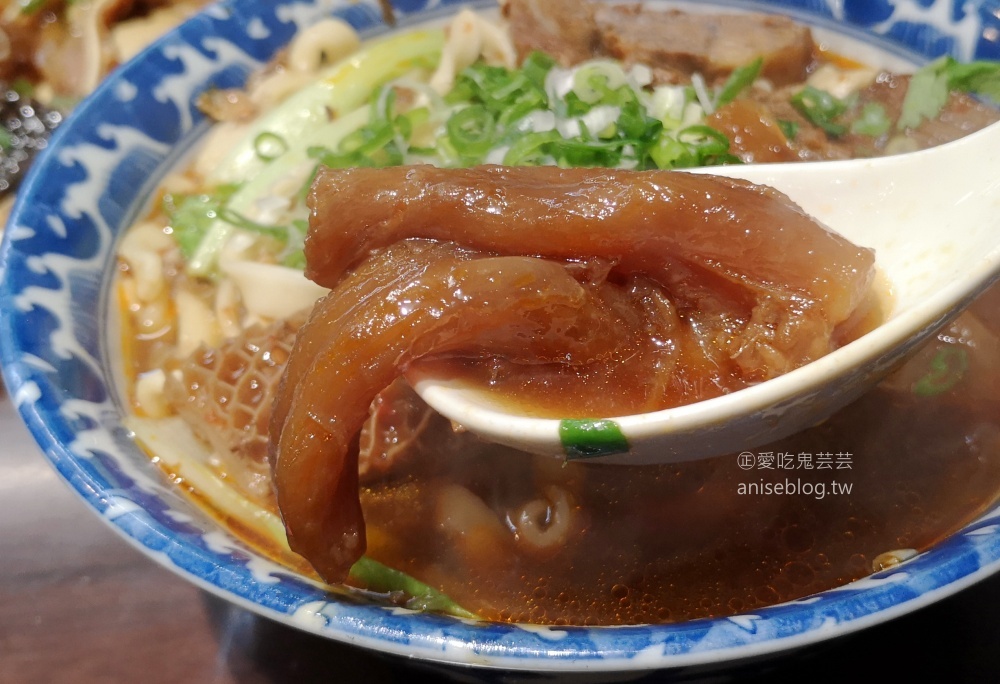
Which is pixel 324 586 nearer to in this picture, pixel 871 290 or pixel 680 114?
pixel 871 290

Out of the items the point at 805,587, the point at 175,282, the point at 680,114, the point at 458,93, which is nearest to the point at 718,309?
the point at 805,587

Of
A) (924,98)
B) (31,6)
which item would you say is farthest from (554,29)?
(31,6)

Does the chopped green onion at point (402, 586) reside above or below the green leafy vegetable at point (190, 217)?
below

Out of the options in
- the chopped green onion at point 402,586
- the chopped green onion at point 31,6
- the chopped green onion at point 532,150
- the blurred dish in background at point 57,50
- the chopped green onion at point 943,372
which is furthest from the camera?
the chopped green onion at point 31,6

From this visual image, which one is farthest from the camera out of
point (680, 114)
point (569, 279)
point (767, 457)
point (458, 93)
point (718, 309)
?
point (458, 93)

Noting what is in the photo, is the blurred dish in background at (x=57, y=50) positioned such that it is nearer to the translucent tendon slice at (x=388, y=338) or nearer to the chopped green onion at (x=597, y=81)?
the chopped green onion at (x=597, y=81)

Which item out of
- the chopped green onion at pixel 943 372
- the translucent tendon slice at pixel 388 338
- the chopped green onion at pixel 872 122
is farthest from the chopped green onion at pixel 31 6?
the chopped green onion at pixel 943 372

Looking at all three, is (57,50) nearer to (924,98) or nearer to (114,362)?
(114,362)
